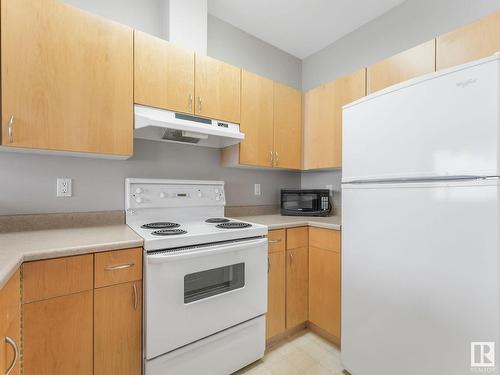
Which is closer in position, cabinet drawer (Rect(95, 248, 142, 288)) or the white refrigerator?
the white refrigerator

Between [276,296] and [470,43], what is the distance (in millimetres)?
A: 2006

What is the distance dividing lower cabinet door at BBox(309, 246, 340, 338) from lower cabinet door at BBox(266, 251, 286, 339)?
280mm

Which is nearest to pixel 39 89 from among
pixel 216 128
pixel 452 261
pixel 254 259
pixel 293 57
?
pixel 216 128

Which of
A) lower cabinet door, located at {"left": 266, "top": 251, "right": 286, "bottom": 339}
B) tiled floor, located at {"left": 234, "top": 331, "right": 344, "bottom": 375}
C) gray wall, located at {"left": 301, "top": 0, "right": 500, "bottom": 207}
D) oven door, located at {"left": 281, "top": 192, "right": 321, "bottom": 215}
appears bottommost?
tiled floor, located at {"left": 234, "top": 331, "right": 344, "bottom": 375}

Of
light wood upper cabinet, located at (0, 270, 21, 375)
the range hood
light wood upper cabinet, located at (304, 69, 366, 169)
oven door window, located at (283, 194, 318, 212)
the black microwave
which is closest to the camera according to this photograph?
light wood upper cabinet, located at (0, 270, 21, 375)

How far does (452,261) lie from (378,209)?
15.5 inches

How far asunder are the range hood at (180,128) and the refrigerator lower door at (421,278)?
0.99 m

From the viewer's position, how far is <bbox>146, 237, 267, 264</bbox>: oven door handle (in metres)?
1.22

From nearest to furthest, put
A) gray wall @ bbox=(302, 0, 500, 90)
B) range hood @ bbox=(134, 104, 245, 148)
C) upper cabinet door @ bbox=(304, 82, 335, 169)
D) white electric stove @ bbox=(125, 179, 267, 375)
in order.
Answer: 1. white electric stove @ bbox=(125, 179, 267, 375)
2. range hood @ bbox=(134, 104, 245, 148)
3. gray wall @ bbox=(302, 0, 500, 90)
4. upper cabinet door @ bbox=(304, 82, 335, 169)

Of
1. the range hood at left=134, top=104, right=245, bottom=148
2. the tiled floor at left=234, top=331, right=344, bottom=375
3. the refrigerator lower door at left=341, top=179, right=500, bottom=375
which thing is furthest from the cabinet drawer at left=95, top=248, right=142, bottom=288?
the refrigerator lower door at left=341, top=179, right=500, bottom=375

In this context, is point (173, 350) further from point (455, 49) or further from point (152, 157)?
point (455, 49)

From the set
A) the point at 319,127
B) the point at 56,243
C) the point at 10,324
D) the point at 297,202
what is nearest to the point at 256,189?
the point at 297,202

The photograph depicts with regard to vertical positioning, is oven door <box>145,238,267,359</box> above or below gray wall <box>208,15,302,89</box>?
below

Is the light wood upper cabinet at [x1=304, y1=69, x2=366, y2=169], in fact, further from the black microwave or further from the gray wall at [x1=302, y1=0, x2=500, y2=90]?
the gray wall at [x1=302, y1=0, x2=500, y2=90]
